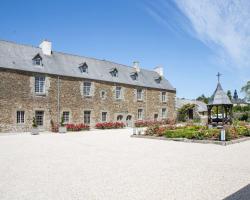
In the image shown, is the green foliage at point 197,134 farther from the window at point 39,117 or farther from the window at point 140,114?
the window at point 140,114

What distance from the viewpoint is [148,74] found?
123 ft

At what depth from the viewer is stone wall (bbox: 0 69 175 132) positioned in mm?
22078

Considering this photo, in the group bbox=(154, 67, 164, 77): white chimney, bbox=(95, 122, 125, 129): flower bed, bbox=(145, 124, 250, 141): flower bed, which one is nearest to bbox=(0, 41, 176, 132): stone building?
bbox=(95, 122, 125, 129): flower bed

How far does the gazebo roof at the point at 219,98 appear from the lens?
21.3m

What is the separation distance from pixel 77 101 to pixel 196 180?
21353 mm

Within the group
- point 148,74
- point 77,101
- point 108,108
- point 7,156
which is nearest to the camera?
point 7,156

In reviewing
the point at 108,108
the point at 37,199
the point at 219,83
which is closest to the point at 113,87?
the point at 108,108

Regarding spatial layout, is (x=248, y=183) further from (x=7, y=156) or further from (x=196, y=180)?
(x=7, y=156)

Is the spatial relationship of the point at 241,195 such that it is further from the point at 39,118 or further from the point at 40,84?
the point at 40,84

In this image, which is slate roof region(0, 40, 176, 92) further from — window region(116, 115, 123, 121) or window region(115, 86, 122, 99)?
window region(116, 115, 123, 121)

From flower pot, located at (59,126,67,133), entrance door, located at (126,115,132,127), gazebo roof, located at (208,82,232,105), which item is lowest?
flower pot, located at (59,126,67,133)

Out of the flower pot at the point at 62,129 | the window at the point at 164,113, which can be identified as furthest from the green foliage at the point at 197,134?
the window at the point at 164,113

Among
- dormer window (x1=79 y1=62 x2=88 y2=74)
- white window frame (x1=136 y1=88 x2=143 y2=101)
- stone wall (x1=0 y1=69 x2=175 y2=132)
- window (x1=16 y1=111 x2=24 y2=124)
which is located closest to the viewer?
stone wall (x1=0 y1=69 x2=175 y2=132)

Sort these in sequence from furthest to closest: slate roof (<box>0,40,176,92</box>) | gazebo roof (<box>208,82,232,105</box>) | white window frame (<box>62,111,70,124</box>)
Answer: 1. white window frame (<box>62,111,70,124</box>)
2. slate roof (<box>0,40,176,92</box>)
3. gazebo roof (<box>208,82,232,105</box>)
